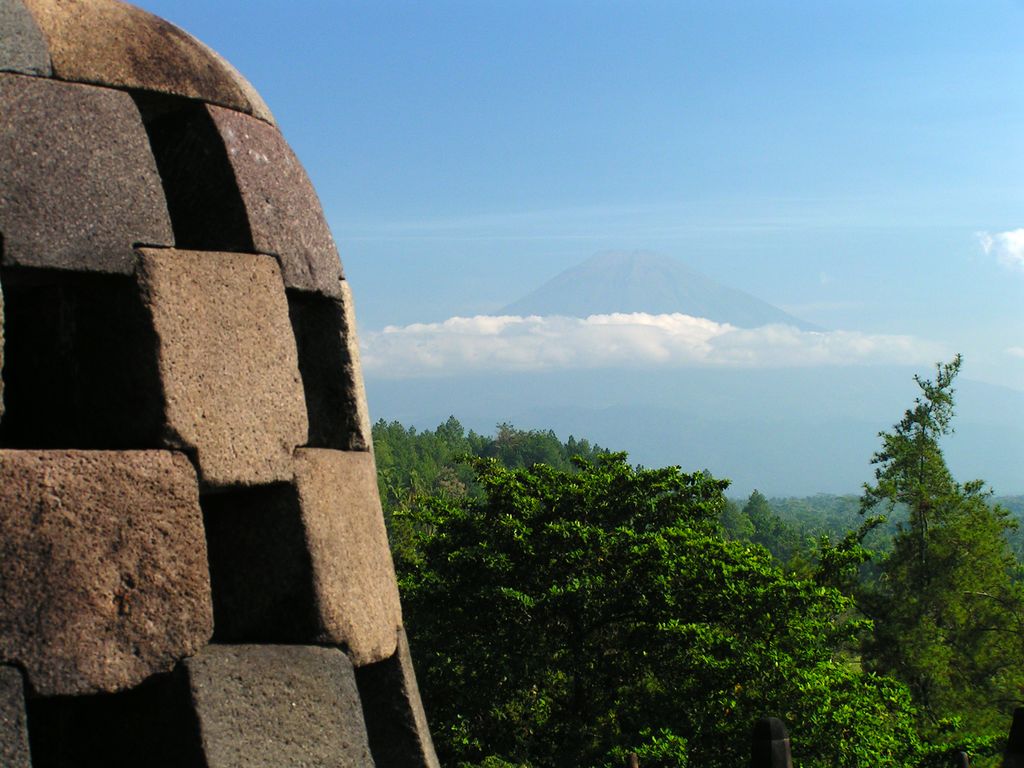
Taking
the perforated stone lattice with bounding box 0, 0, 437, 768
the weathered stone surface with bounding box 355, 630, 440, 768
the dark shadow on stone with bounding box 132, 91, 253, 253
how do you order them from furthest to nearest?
the weathered stone surface with bounding box 355, 630, 440, 768
the dark shadow on stone with bounding box 132, 91, 253, 253
the perforated stone lattice with bounding box 0, 0, 437, 768

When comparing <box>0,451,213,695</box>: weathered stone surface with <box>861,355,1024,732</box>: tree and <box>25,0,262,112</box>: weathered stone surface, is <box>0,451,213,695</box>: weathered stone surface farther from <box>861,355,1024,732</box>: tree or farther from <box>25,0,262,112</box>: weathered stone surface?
<box>861,355,1024,732</box>: tree

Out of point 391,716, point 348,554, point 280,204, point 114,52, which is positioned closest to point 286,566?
point 348,554

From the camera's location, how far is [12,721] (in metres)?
3.60

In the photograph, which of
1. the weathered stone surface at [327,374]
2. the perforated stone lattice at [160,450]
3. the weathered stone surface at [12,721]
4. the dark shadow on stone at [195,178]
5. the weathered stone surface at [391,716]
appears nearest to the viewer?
the weathered stone surface at [12,721]

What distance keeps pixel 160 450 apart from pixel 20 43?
1684 mm

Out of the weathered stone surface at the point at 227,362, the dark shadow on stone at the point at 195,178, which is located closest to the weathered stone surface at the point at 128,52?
the dark shadow on stone at the point at 195,178

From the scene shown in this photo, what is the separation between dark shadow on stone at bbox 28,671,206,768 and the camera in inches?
157

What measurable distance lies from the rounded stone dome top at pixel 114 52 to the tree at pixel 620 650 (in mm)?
15393

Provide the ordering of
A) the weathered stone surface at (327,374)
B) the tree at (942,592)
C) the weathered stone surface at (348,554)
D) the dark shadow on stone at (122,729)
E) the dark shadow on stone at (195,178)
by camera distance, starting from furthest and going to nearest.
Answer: the tree at (942,592)
the weathered stone surface at (327,374)
the dark shadow on stone at (195,178)
the weathered stone surface at (348,554)
the dark shadow on stone at (122,729)

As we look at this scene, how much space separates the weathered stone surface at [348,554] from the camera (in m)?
4.55

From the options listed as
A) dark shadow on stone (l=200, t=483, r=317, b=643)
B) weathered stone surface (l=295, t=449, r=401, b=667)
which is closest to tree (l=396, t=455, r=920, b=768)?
weathered stone surface (l=295, t=449, r=401, b=667)

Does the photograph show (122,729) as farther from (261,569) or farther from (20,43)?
(20,43)

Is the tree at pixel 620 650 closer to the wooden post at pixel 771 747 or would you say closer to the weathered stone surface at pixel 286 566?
the wooden post at pixel 771 747

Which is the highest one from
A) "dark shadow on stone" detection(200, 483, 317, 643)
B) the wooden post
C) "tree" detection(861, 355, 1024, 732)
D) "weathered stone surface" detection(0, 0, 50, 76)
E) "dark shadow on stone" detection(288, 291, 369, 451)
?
"weathered stone surface" detection(0, 0, 50, 76)
